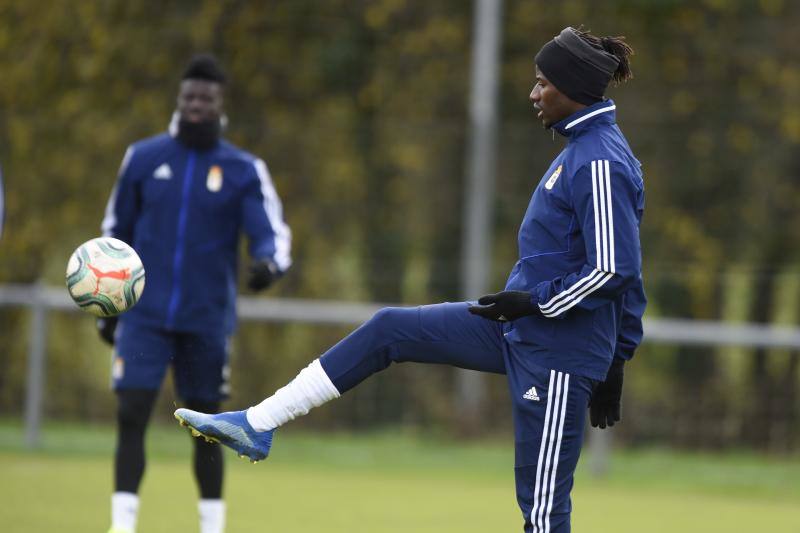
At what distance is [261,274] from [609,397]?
2.24 m

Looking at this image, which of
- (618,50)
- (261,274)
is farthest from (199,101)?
(618,50)

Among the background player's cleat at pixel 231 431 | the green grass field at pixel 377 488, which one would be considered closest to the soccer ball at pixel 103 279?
the background player's cleat at pixel 231 431

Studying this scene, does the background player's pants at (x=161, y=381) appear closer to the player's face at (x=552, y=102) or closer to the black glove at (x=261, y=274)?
the black glove at (x=261, y=274)

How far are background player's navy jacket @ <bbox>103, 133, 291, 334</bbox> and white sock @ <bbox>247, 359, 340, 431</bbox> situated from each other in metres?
1.91

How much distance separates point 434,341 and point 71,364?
838cm

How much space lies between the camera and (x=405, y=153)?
45.9 feet

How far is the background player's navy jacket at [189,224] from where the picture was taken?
7.52 metres

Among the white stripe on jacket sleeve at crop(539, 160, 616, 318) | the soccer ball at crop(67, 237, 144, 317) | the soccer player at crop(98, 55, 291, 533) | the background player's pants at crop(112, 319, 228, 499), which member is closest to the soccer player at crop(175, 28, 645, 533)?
the white stripe on jacket sleeve at crop(539, 160, 616, 318)

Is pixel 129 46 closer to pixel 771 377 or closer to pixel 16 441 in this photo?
pixel 16 441

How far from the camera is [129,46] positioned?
15.0 metres

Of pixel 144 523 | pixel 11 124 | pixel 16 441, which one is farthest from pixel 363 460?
pixel 11 124

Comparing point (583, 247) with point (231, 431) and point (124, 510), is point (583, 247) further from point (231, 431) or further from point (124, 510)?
point (124, 510)

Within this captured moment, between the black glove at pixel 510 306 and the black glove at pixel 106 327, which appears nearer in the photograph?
the black glove at pixel 510 306

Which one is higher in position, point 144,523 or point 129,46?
point 129,46
